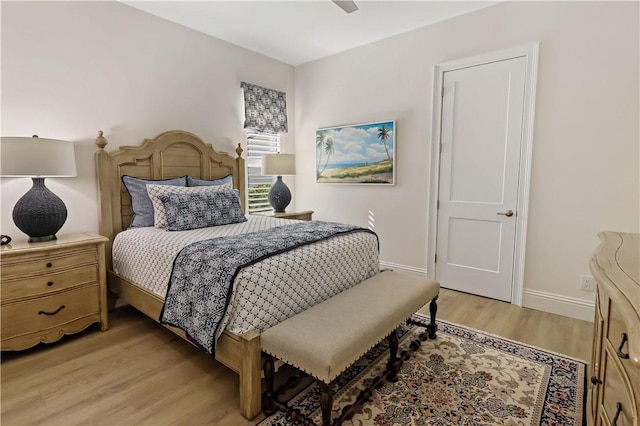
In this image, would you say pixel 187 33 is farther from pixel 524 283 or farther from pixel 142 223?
pixel 524 283

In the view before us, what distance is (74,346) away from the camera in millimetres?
2379

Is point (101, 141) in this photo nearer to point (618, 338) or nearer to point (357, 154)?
point (357, 154)

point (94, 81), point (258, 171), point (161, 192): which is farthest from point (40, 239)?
point (258, 171)

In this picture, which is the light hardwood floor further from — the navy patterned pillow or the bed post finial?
the bed post finial

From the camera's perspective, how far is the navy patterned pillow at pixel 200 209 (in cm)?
272

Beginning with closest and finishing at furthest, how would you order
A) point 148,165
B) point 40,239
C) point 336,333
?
point 336,333 → point 40,239 → point 148,165

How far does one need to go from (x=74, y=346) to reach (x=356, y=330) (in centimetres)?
208

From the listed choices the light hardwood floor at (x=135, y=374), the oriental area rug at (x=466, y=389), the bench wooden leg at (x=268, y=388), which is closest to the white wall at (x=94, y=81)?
the light hardwood floor at (x=135, y=374)

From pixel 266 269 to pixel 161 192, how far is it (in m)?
1.63

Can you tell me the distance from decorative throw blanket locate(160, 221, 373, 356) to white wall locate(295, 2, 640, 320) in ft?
6.48

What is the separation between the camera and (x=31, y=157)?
226cm

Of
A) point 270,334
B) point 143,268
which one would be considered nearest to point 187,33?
point 143,268

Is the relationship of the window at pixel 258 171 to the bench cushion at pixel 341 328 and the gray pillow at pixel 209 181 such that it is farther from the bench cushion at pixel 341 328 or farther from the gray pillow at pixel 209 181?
the bench cushion at pixel 341 328

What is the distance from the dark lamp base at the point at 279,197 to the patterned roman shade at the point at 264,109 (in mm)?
758
